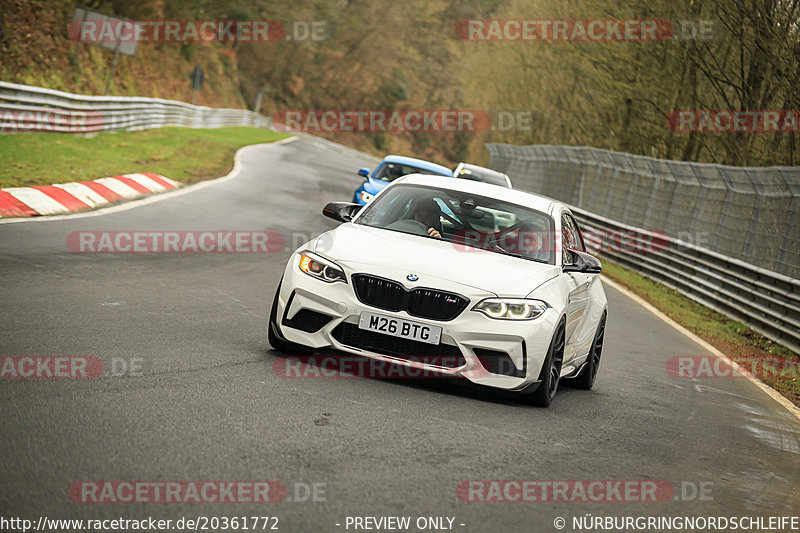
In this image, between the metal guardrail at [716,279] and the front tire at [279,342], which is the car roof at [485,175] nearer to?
the metal guardrail at [716,279]

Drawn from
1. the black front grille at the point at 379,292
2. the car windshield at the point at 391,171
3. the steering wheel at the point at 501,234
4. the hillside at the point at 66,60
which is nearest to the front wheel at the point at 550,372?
the steering wheel at the point at 501,234

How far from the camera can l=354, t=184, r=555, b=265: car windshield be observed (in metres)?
8.34

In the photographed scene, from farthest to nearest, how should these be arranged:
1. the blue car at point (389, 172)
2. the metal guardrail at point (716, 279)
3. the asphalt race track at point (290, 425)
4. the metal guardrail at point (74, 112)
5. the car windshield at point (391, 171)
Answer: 1. the metal guardrail at point (74, 112)
2. the car windshield at point (391, 171)
3. the blue car at point (389, 172)
4. the metal guardrail at point (716, 279)
5. the asphalt race track at point (290, 425)

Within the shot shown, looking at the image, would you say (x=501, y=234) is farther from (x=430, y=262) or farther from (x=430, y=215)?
(x=430, y=262)

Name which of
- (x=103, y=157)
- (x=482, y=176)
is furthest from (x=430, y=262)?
(x=103, y=157)

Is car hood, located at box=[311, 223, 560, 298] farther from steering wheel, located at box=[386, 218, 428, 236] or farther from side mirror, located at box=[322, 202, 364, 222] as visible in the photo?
side mirror, located at box=[322, 202, 364, 222]

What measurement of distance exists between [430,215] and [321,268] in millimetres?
1393

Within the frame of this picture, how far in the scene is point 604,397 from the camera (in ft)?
29.5

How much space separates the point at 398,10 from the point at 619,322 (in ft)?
321

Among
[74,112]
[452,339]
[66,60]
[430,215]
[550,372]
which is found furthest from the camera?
[66,60]

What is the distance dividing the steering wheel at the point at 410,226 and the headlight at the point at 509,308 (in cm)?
131

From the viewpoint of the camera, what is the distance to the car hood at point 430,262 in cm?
727

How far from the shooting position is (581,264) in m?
8.48

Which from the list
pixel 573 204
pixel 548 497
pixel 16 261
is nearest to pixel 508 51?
pixel 573 204
